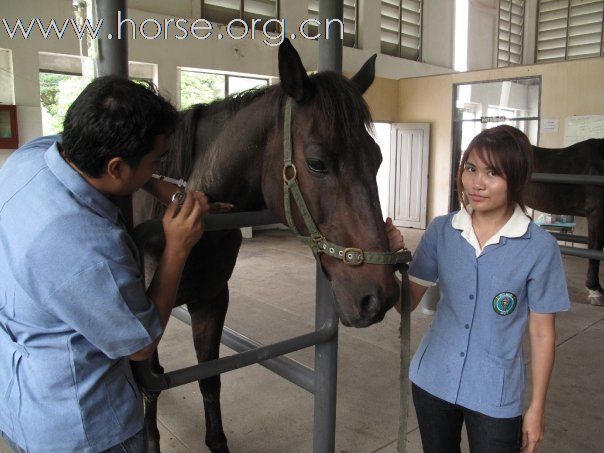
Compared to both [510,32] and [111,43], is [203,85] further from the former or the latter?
[510,32]

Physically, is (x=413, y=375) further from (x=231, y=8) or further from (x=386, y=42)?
(x=386, y=42)

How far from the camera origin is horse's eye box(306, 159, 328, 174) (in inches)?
42.3

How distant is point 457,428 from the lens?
1.19m

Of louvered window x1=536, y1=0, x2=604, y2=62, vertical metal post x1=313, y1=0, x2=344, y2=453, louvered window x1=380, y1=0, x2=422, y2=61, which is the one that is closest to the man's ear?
vertical metal post x1=313, y1=0, x2=344, y2=453

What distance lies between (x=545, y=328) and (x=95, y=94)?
106 cm

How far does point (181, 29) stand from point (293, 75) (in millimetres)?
5942

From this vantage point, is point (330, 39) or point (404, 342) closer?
point (404, 342)

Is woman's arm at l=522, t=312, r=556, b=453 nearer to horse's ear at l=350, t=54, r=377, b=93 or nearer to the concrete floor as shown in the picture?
horse's ear at l=350, t=54, r=377, b=93

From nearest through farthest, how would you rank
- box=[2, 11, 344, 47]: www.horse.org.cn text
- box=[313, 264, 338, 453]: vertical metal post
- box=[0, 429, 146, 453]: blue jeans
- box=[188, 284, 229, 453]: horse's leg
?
box=[0, 429, 146, 453]: blue jeans, box=[313, 264, 338, 453]: vertical metal post, box=[188, 284, 229, 453]: horse's leg, box=[2, 11, 344, 47]: www.horse.org.cn text

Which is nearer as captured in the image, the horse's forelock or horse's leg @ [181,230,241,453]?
the horse's forelock

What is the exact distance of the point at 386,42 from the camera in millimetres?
9414

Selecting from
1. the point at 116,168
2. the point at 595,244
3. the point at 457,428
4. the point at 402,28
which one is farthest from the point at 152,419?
the point at 402,28

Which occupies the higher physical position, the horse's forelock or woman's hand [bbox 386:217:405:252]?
the horse's forelock

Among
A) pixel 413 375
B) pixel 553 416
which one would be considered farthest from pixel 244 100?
pixel 553 416
